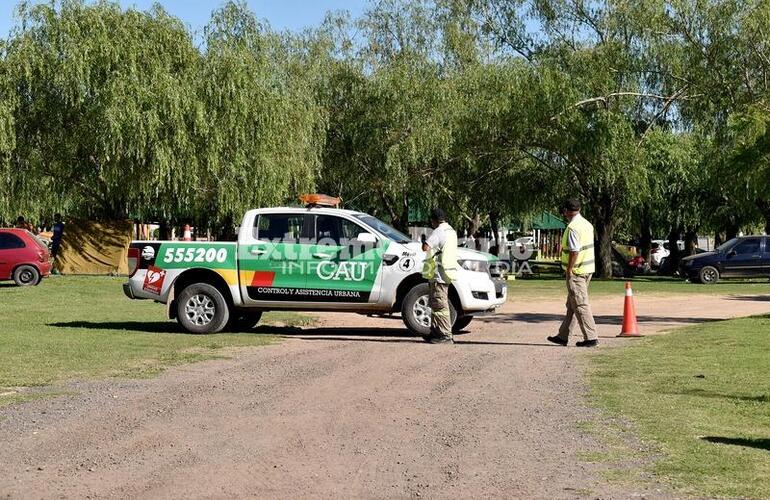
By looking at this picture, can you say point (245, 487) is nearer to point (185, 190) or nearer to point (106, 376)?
point (106, 376)

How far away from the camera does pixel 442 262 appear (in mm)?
15875

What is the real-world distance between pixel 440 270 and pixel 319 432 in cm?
731

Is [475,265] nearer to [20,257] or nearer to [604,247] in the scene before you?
[20,257]

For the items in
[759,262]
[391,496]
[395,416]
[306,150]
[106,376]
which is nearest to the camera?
[391,496]

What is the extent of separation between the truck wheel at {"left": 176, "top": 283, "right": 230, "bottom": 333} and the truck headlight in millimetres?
3715

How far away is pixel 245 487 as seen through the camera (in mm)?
6891

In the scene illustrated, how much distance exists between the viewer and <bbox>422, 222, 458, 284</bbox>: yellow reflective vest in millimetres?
15875

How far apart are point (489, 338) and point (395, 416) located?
8161 mm

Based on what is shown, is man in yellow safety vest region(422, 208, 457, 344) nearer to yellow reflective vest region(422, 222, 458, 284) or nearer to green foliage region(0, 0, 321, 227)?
yellow reflective vest region(422, 222, 458, 284)

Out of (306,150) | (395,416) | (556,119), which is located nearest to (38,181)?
(306,150)

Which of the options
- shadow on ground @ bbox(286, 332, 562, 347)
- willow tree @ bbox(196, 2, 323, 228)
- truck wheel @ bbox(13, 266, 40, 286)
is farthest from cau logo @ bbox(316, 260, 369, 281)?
willow tree @ bbox(196, 2, 323, 228)

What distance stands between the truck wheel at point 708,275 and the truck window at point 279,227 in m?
24.0

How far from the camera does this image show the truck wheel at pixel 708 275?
38375 mm

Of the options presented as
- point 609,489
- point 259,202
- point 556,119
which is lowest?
point 609,489
